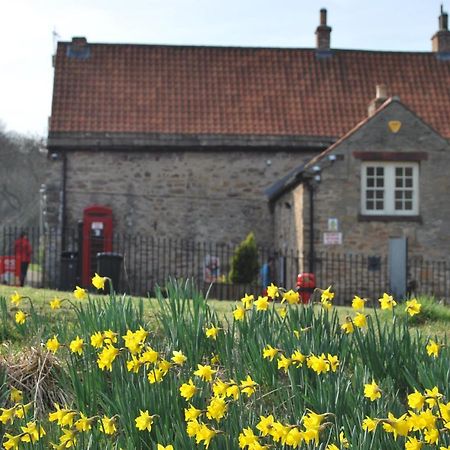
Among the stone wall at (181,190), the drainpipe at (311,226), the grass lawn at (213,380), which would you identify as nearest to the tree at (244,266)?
the drainpipe at (311,226)

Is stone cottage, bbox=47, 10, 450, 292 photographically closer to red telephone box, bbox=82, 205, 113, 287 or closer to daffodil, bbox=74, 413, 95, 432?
red telephone box, bbox=82, 205, 113, 287

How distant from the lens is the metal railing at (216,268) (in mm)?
21672

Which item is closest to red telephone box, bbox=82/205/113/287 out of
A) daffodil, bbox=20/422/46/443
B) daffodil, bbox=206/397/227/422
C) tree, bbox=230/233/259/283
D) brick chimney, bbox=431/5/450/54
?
tree, bbox=230/233/259/283

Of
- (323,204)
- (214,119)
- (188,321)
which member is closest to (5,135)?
(214,119)

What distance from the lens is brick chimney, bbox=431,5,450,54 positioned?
29.5 m

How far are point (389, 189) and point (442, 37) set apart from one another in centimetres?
900

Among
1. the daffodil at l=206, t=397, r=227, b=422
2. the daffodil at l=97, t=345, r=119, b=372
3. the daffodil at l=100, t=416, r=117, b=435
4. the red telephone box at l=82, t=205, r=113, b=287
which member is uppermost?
the red telephone box at l=82, t=205, r=113, b=287

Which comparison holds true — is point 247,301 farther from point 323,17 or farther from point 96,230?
point 323,17

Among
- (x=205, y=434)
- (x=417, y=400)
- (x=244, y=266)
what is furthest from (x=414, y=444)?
(x=244, y=266)

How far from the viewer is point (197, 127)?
26.2 meters

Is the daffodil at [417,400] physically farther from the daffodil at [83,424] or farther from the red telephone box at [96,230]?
the red telephone box at [96,230]

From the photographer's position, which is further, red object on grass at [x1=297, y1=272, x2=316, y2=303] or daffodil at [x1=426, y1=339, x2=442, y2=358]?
red object on grass at [x1=297, y1=272, x2=316, y2=303]

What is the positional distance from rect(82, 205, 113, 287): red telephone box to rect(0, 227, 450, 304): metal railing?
0.86 feet

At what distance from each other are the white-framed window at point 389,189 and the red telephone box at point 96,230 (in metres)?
6.91
